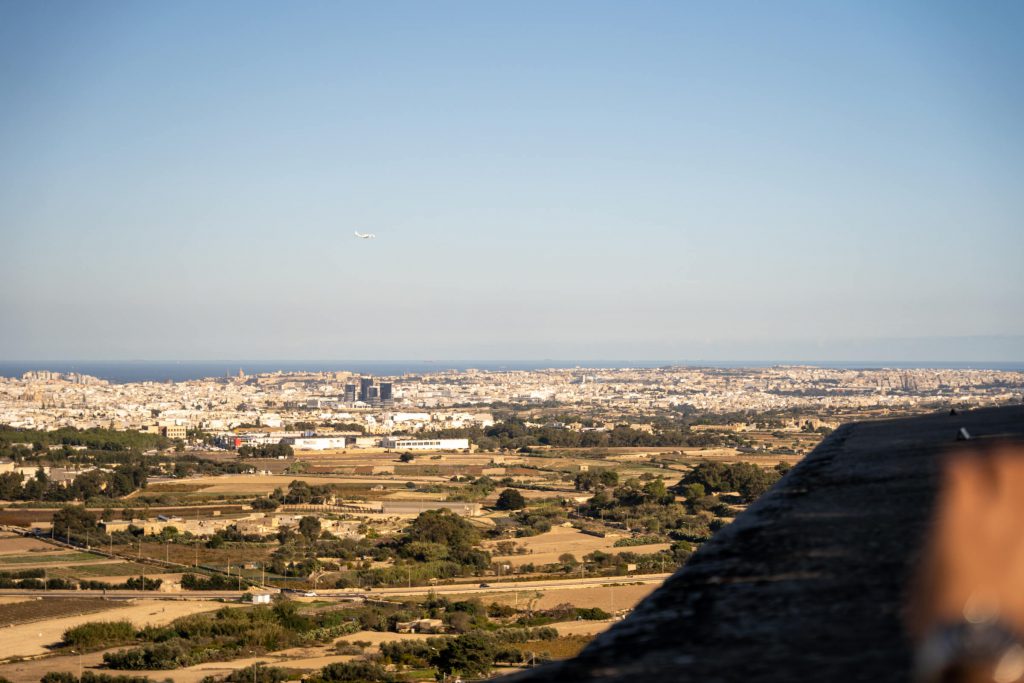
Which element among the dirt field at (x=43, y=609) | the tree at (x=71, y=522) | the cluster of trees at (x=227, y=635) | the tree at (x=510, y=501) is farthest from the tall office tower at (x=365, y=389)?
the cluster of trees at (x=227, y=635)

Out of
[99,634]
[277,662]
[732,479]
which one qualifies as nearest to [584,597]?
[277,662]

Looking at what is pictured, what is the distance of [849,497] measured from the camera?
3.67 m

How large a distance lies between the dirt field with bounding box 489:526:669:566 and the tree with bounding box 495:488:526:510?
4.93 meters

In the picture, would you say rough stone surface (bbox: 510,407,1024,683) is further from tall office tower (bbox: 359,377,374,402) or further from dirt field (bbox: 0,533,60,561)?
tall office tower (bbox: 359,377,374,402)

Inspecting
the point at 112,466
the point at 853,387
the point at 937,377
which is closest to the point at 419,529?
the point at 112,466

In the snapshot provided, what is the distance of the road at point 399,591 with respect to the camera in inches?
1068

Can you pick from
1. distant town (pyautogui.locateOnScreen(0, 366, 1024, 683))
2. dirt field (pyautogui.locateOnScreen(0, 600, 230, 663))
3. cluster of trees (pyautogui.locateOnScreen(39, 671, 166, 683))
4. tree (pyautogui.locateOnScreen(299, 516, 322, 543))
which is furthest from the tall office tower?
cluster of trees (pyautogui.locateOnScreen(39, 671, 166, 683))

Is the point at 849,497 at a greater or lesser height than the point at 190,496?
greater

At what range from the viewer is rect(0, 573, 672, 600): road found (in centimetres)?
2712

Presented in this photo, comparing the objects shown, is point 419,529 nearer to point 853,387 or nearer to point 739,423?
point 739,423

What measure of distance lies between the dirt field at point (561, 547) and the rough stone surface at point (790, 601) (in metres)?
29.3

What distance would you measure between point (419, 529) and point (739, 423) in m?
61.1

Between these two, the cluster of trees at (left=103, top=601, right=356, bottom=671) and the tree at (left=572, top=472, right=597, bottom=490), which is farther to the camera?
the tree at (left=572, top=472, right=597, bottom=490)

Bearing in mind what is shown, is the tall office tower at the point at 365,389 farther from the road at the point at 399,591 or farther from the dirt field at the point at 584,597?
the dirt field at the point at 584,597
